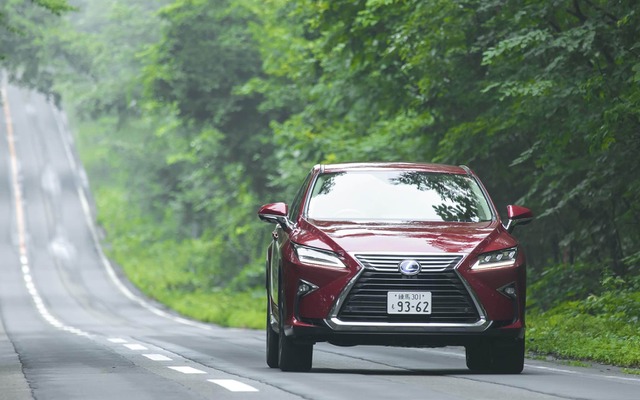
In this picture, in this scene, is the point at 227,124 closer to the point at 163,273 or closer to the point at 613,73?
the point at 163,273

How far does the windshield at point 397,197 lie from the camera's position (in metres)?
14.2

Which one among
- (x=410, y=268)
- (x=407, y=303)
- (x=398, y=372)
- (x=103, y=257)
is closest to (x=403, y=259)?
(x=410, y=268)

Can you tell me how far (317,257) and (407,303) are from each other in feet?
2.77

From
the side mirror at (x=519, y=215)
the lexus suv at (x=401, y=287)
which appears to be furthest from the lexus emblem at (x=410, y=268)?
the side mirror at (x=519, y=215)

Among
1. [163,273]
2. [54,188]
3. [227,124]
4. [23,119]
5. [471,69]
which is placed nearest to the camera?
[471,69]

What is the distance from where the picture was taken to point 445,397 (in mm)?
10977

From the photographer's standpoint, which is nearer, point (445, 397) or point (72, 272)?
point (445, 397)

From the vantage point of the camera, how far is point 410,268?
1298 centimetres

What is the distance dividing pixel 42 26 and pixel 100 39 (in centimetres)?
881

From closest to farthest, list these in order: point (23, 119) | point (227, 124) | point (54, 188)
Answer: point (227, 124), point (54, 188), point (23, 119)

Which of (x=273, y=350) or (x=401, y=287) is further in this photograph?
(x=273, y=350)

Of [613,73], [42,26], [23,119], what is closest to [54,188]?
[23,119]

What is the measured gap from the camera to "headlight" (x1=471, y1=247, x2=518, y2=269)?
43.1 ft

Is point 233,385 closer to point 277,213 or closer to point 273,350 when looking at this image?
point 277,213
